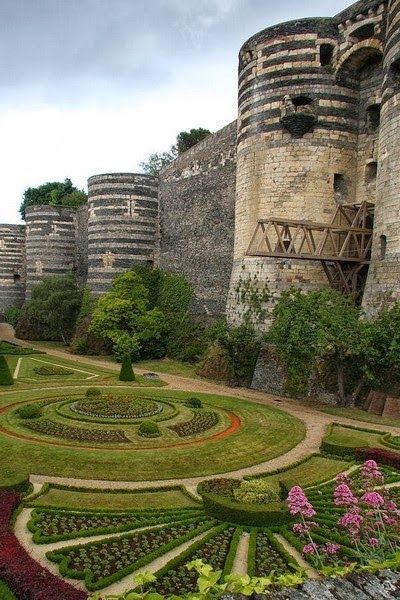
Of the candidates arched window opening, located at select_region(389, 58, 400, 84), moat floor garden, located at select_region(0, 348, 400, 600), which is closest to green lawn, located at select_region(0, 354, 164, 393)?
moat floor garden, located at select_region(0, 348, 400, 600)

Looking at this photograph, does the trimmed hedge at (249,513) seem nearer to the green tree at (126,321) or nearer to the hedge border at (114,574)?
the hedge border at (114,574)

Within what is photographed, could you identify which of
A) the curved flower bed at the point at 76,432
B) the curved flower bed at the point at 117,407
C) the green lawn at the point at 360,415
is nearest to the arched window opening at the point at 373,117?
the green lawn at the point at 360,415

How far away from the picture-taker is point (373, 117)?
2688cm

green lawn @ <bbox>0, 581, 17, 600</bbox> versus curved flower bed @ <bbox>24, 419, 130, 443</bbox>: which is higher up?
curved flower bed @ <bbox>24, 419, 130, 443</bbox>

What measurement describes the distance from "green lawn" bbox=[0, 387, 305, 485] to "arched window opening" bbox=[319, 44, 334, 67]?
59.6ft

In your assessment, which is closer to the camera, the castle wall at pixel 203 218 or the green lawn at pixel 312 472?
the green lawn at pixel 312 472

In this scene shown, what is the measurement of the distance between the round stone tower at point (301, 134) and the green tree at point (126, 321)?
11.3 metres

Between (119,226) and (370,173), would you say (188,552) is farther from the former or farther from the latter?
(119,226)

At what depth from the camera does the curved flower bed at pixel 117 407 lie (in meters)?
20.3

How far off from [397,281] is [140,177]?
26407mm

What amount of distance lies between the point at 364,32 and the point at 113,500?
23.7 m

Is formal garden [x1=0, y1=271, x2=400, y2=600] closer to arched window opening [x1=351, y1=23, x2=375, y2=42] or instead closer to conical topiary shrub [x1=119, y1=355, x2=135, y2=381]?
conical topiary shrub [x1=119, y1=355, x2=135, y2=381]

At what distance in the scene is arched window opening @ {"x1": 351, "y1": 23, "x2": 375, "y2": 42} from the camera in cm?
2550

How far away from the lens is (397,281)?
2189 centimetres
